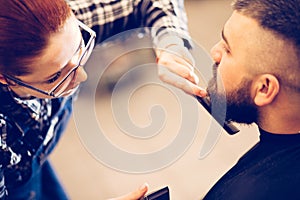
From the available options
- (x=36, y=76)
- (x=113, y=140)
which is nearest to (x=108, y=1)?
(x=36, y=76)

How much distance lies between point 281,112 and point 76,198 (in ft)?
3.26

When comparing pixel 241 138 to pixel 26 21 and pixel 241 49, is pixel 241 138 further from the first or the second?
pixel 26 21

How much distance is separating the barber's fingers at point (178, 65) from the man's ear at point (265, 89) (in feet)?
0.53

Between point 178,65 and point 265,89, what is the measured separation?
0.77ft

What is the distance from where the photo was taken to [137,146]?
1.83 metres

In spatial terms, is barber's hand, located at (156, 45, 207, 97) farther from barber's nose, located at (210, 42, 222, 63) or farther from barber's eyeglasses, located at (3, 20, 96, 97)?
barber's eyeglasses, located at (3, 20, 96, 97)

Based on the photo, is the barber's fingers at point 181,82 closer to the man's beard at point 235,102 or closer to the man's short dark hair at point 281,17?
the man's beard at point 235,102

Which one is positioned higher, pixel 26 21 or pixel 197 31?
pixel 26 21

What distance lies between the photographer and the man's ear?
93 centimetres

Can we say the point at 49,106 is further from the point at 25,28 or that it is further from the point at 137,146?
the point at 137,146

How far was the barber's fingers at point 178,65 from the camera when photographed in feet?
3.56

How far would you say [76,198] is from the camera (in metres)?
1.73

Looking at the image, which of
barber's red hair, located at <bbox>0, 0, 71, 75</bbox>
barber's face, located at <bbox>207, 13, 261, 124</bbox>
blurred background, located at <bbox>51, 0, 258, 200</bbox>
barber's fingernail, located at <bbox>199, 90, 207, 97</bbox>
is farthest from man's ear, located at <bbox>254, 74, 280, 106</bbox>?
blurred background, located at <bbox>51, 0, 258, 200</bbox>

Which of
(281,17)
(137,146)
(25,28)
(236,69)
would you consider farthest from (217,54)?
(137,146)
